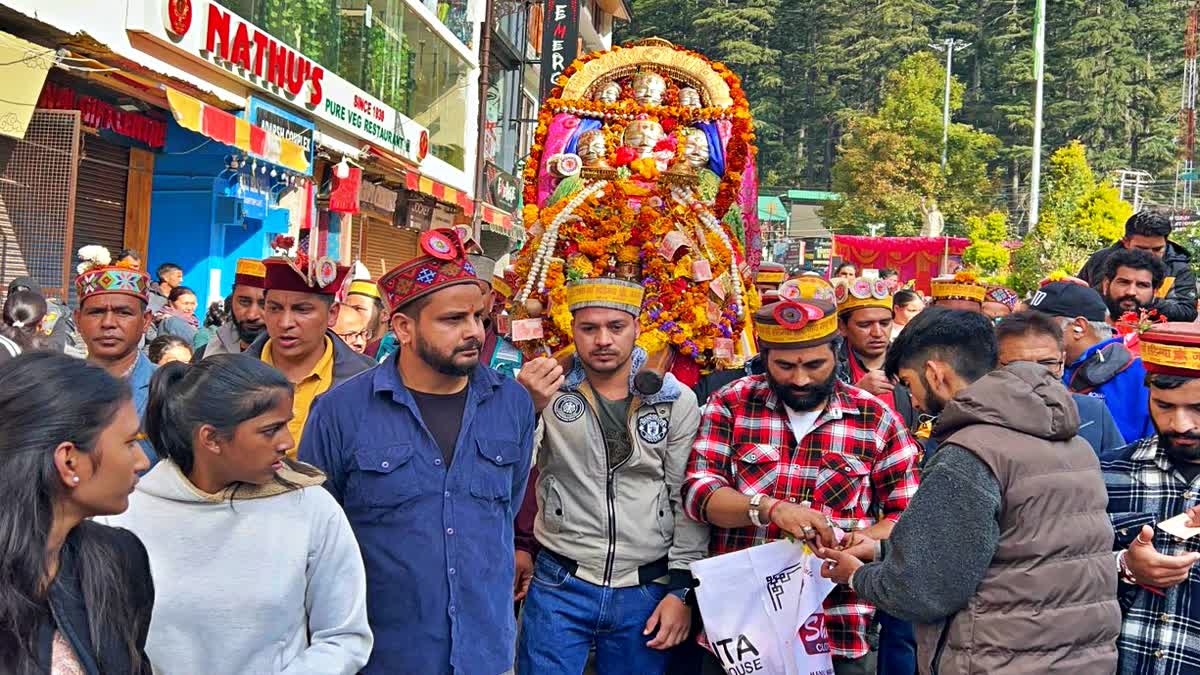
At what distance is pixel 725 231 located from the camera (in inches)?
274

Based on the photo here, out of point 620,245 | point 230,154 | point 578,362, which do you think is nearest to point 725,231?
point 620,245

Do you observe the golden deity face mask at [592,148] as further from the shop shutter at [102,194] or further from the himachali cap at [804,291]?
the shop shutter at [102,194]

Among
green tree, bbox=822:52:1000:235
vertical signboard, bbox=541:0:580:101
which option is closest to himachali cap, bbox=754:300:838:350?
vertical signboard, bbox=541:0:580:101

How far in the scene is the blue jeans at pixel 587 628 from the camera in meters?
4.00

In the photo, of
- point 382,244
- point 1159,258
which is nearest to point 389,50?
point 382,244

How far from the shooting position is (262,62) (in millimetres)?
14641

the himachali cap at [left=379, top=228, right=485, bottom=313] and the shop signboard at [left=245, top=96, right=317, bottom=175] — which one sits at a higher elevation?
the shop signboard at [left=245, top=96, right=317, bottom=175]

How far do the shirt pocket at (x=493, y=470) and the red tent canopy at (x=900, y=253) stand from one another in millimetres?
33521

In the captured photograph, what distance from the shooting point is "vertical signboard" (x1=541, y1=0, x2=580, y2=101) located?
3083 cm

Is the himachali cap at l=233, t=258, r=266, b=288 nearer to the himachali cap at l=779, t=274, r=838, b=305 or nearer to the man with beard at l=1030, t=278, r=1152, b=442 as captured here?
the himachali cap at l=779, t=274, r=838, b=305

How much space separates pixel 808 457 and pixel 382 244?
863 inches

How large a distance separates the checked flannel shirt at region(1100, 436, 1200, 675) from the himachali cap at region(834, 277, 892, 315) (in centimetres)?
259

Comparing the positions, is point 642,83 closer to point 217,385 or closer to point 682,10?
point 217,385

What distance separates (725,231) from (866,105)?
5948cm
